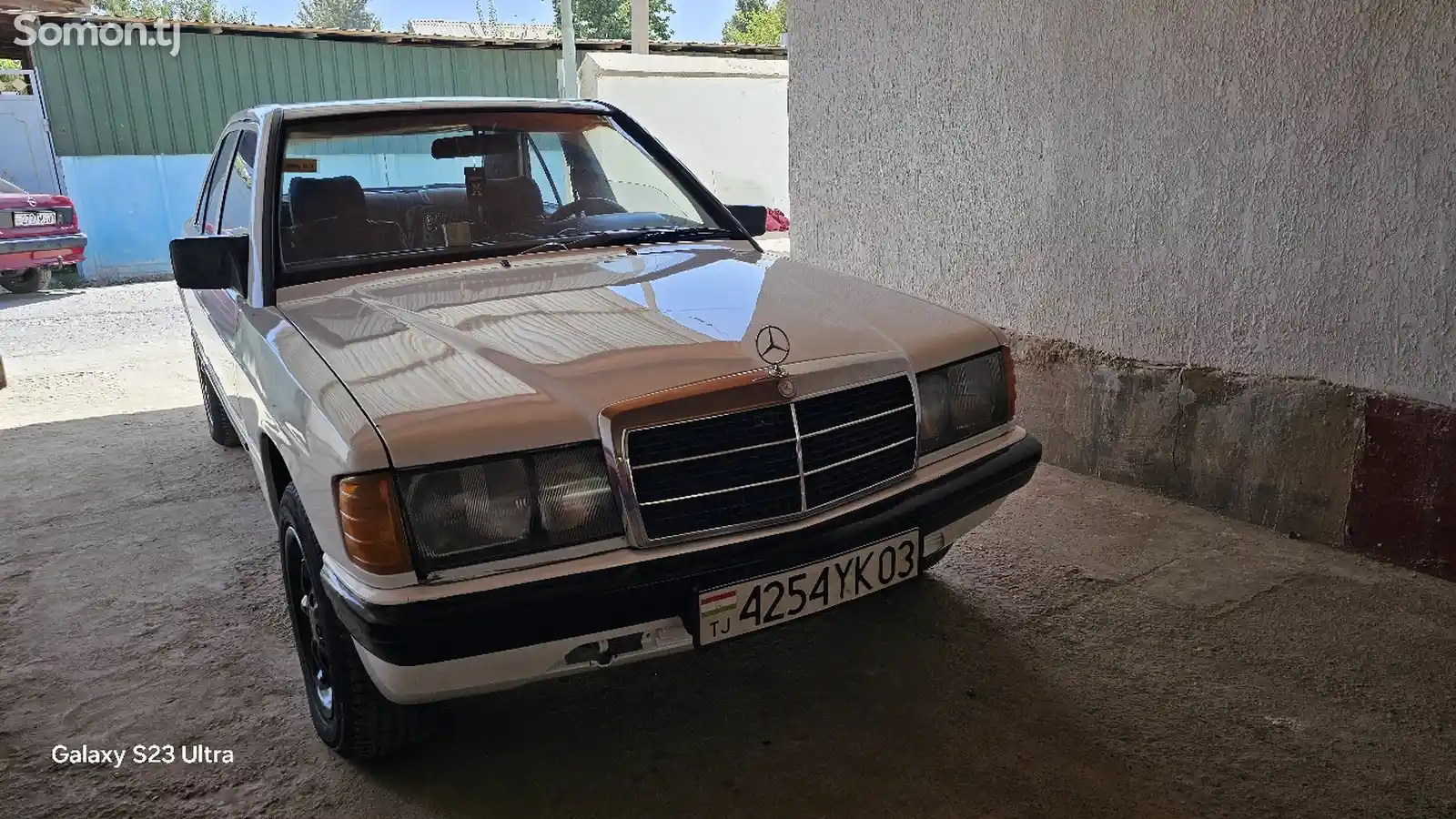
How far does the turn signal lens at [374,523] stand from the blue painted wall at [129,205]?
40.7 feet

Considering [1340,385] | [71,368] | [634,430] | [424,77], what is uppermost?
[424,77]

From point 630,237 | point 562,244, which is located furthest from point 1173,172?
point 562,244

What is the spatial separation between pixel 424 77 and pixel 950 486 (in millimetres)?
13318

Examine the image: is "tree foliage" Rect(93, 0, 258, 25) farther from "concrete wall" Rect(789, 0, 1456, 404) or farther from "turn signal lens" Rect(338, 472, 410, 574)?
"turn signal lens" Rect(338, 472, 410, 574)

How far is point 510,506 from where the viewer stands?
6.25 ft

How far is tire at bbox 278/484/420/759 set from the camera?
2.14 metres

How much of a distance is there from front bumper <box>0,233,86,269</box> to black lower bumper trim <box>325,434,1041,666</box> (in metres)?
11.3

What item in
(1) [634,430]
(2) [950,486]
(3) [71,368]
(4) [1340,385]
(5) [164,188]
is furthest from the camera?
(5) [164,188]

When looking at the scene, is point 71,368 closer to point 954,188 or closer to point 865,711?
point 954,188

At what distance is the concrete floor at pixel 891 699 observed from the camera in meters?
2.17

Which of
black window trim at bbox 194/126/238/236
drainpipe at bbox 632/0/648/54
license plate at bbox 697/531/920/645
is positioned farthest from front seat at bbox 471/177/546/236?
drainpipe at bbox 632/0/648/54

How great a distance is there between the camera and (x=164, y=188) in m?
12.6

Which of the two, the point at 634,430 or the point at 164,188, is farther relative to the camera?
the point at 164,188

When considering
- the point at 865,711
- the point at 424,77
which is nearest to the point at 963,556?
the point at 865,711
